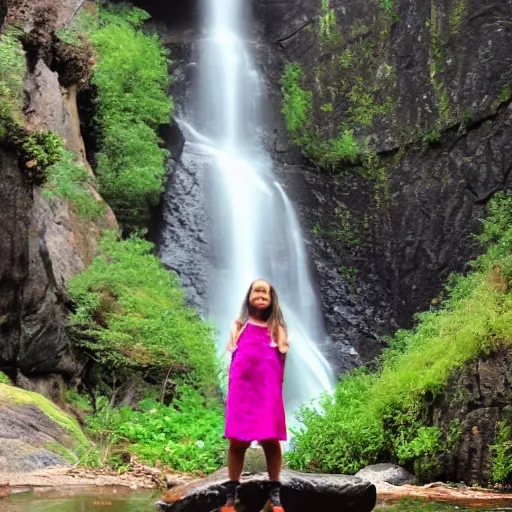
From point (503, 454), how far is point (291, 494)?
172 inches

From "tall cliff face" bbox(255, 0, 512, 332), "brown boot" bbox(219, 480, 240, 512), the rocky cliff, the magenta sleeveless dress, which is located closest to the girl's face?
the magenta sleeveless dress

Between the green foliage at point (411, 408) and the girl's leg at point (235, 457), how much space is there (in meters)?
4.76

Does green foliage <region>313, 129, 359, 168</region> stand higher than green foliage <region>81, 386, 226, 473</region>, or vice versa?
green foliage <region>313, 129, 359, 168</region>

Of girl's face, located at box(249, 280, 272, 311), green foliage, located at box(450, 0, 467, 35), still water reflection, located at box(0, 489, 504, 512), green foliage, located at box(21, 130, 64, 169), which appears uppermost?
green foliage, located at box(450, 0, 467, 35)

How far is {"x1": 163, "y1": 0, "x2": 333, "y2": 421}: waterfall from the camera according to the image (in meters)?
16.9

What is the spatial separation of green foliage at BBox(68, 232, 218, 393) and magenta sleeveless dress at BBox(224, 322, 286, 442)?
747 cm

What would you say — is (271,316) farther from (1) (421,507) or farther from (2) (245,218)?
(2) (245,218)

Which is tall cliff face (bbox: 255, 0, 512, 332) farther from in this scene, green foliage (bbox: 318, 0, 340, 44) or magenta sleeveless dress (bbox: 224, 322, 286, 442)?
magenta sleeveless dress (bbox: 224, 322, 286, 442)

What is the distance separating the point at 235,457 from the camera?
446 centimetres

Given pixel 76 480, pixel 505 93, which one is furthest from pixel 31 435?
pixel 505 93

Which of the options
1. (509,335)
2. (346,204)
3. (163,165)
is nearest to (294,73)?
(346,204)

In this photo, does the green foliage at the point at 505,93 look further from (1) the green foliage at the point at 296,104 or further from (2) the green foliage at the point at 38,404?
(2) the green foliage at the point at 38,404

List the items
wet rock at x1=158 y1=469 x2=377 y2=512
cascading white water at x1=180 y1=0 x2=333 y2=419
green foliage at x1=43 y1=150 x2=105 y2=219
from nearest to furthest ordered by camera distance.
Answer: wet rock at x1=158 y1=469 x2=377 y2=512
green foliage at x1=43 y1=150 x2=105 y2=219
cascading white water at x1=180 y1=0 x2=333 y2=419

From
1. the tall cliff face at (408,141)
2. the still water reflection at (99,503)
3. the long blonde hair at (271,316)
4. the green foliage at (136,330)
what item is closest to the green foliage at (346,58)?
the tall cliff face at (408,141)
